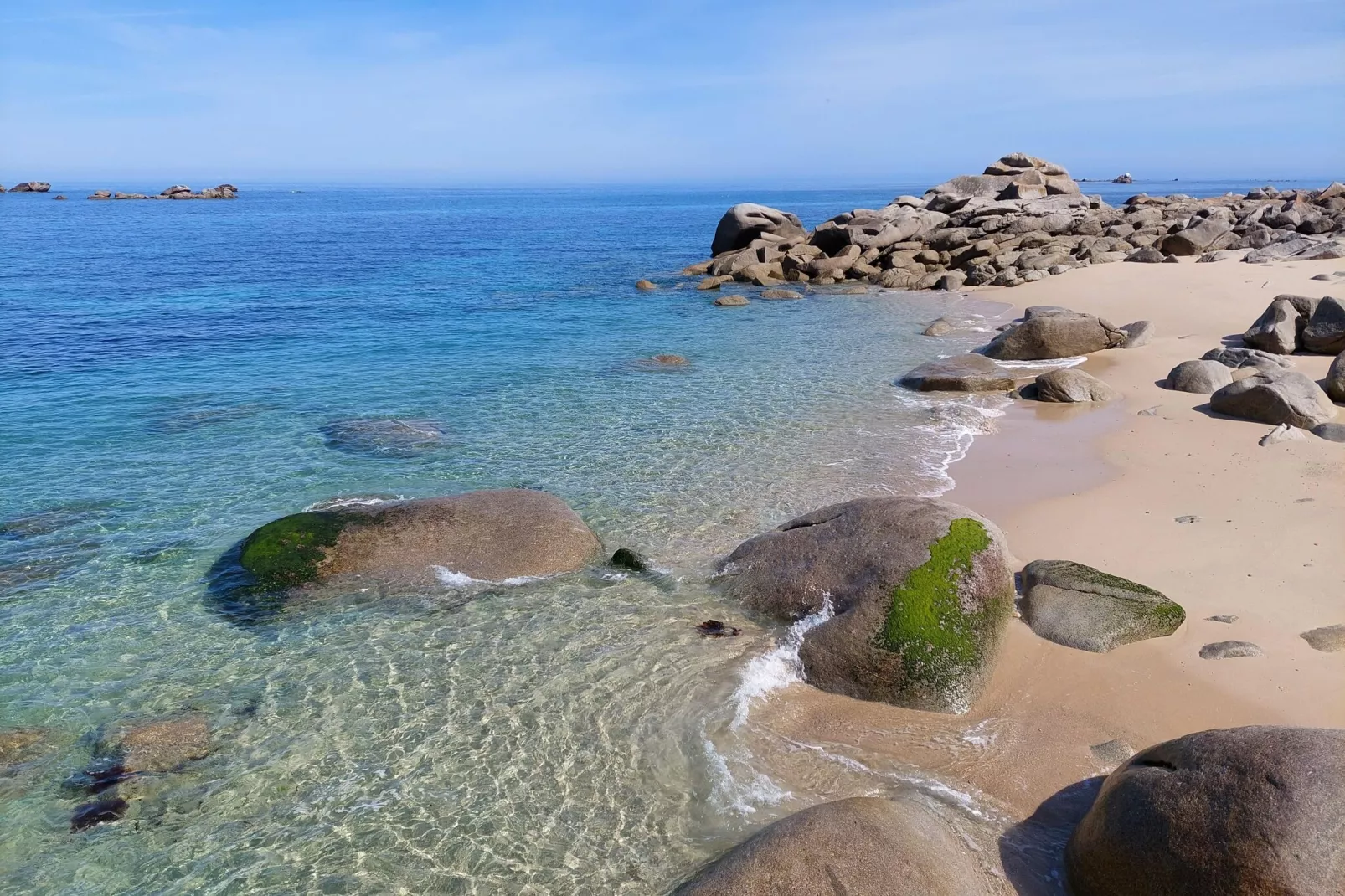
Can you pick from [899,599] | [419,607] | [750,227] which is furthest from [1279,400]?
[750,227]

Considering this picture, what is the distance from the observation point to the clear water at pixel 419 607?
6.11m

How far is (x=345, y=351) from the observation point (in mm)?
23266

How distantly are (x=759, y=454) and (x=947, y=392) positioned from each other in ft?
19.2

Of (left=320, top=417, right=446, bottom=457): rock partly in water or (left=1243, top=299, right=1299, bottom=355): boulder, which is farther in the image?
(left=1243, top=299, right=1299, bottom=355): boulder

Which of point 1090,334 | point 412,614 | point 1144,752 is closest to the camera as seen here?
point 1144,752

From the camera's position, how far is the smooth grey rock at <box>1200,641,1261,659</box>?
7.61 m

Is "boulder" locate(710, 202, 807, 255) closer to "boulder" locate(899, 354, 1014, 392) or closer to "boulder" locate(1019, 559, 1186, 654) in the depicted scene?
"boulder" locate(899, 354, 1014, 392)

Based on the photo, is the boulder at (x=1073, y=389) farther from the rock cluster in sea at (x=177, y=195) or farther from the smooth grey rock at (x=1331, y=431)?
the rock cluster in sea at (x=177, y=195)

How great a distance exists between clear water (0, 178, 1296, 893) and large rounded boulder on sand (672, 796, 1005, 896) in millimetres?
664

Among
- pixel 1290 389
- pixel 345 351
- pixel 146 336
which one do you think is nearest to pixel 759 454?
pixel 1290 389

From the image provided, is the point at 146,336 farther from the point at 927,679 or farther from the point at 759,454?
the point at 927,679

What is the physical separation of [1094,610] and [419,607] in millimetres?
6877

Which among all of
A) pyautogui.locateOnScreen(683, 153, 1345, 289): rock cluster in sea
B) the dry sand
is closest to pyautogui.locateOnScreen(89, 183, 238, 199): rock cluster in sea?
pyautogui.locateOnScreen(683, 153, 1345, 289): rock cluster in sea

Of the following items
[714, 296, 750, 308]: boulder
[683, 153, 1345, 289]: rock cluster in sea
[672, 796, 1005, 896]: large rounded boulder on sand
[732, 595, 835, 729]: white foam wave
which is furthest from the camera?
[683, 153, 1345, 289]: rock cluster in sea
